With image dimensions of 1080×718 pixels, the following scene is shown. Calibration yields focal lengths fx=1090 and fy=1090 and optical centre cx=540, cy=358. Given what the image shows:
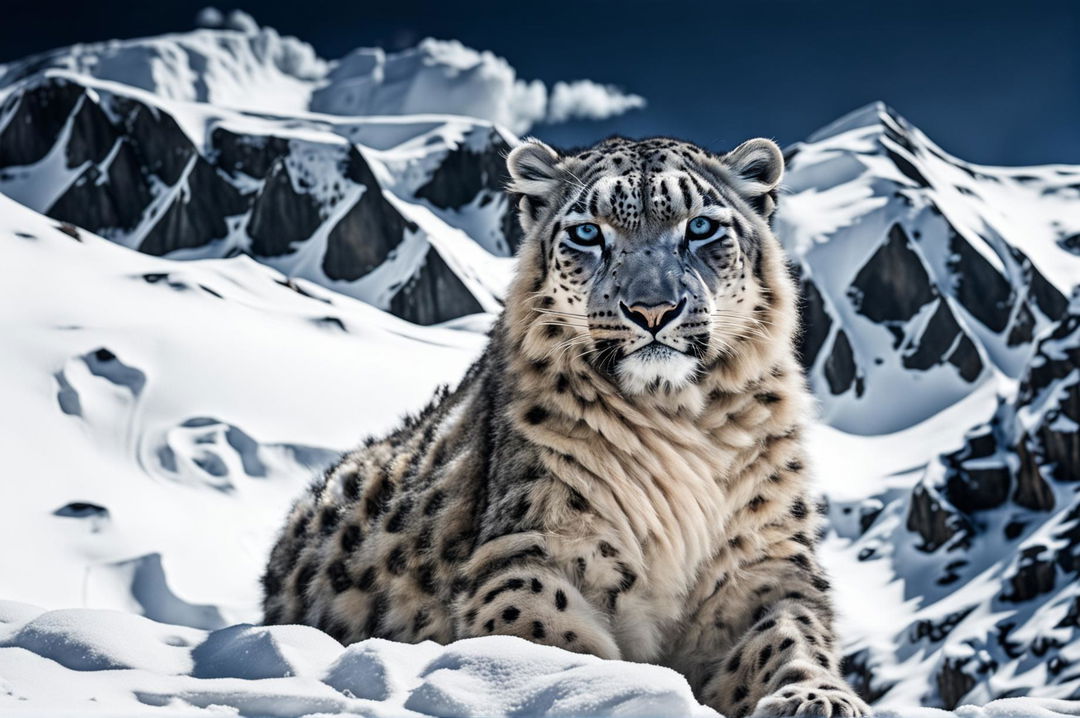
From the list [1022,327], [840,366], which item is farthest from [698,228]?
[840,366]

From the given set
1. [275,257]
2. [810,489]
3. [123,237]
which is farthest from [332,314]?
[123,237]

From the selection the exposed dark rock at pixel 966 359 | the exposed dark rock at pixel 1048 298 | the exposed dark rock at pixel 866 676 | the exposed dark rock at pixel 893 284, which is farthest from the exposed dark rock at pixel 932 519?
the exposed dark rock at pixel 893 284

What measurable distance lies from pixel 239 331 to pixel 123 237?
507ft

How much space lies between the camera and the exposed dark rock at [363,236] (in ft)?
574

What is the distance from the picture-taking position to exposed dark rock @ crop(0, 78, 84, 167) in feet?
611

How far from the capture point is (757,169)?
602 centimetres

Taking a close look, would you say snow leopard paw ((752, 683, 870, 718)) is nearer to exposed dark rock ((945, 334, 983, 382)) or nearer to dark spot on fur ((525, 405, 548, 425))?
dark spot on fur ((525, 405, 548, 425))

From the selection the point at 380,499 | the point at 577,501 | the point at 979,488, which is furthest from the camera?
the point at 979,488

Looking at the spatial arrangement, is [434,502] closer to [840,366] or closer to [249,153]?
[840,366]

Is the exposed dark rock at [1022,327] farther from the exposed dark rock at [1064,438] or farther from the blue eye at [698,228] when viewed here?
the blue eye at [698,228]

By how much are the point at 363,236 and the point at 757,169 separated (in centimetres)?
17408

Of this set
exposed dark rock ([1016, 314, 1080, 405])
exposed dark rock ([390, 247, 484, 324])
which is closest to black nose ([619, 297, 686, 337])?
exposed dark rock ([1016, 314, 1080, 405])

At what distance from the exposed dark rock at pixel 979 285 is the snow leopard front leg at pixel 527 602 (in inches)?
7509

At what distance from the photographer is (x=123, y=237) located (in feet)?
620
